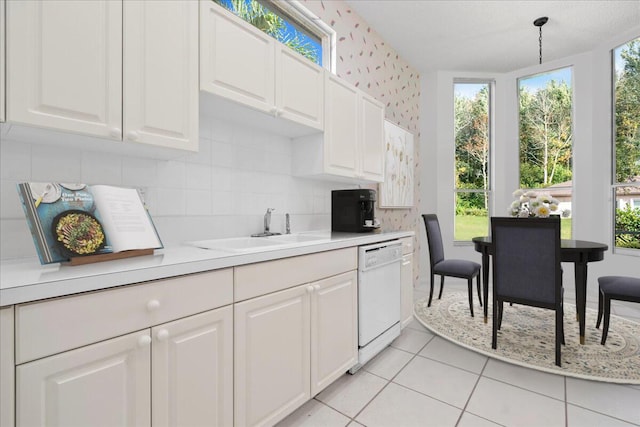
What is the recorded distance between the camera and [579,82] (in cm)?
416

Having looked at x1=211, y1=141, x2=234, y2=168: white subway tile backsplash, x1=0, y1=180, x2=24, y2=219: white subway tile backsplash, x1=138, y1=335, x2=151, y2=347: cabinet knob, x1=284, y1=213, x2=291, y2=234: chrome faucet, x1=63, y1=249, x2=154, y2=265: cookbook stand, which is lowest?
x1=138, y1=335, x2=151, y2=347: cabinet knob

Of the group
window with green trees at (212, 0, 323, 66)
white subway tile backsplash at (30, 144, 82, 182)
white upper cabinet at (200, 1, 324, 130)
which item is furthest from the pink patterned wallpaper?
white subway tile backsplash at (30, 144, 82, 182)

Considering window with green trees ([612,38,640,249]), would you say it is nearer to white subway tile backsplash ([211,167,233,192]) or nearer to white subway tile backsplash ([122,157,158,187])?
white subway tile backsplash ([211,167,233,192])

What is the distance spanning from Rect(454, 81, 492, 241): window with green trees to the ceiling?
0.49m

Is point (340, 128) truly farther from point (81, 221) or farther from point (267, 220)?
point (81, 221)

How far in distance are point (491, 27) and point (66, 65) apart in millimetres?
4191

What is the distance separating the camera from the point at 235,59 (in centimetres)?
168

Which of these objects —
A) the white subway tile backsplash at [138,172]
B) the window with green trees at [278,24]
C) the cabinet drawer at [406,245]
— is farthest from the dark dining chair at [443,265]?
the white subway tile backsplash at [138,172]

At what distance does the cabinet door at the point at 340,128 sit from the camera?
7.80ft

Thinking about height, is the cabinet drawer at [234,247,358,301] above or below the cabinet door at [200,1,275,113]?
below

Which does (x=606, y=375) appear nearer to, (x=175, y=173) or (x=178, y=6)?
(x=175, y=173)

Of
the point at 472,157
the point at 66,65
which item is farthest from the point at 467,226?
the point at 66,65

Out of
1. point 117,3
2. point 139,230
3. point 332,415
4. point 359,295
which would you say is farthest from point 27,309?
point 359,295

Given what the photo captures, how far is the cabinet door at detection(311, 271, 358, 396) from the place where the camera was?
171 centimetres
